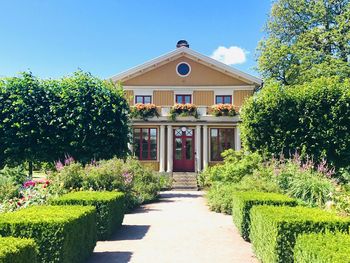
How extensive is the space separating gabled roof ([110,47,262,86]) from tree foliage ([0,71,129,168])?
8270mm

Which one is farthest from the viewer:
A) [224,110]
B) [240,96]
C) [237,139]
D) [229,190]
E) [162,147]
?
[240,96]

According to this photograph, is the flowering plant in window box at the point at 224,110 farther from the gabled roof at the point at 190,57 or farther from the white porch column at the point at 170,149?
the white porch column at the point at 170,149

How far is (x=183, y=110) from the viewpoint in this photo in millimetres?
24734

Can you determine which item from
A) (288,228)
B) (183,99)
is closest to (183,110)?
(183,99)

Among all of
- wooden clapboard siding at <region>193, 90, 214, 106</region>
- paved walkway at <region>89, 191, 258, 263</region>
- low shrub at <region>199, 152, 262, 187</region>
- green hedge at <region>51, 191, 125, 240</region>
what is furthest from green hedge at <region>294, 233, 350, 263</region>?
wooden clapboard siding at <region>193, 90, 214, 106</region>

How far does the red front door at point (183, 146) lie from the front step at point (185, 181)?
1.94 metres

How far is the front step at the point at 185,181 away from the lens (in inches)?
861

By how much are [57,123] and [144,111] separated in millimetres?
7905

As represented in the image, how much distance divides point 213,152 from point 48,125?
12468 millimetres

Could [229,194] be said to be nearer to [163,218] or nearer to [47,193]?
[163,218]

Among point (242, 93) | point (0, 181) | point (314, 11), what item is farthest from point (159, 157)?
point (314, 11)

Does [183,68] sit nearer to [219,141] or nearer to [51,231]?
[219,141]

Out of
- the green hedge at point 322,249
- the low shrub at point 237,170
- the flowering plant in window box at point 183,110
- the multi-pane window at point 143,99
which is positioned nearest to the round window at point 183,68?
the multi-pane window at point 143,99

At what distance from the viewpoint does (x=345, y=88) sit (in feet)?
58.6
